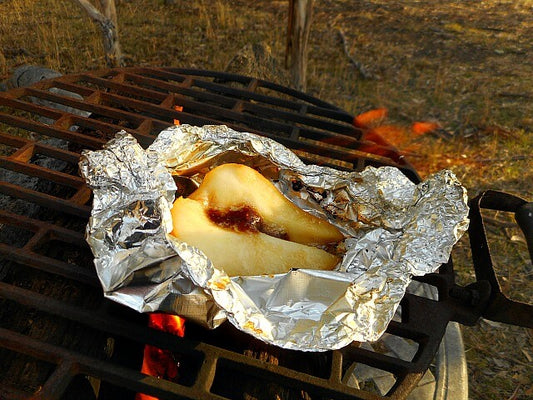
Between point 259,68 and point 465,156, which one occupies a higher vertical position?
point 259,68

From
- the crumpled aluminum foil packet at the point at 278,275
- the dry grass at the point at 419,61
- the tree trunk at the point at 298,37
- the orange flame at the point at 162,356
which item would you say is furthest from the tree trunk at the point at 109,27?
the orange flame at the point at 162,356

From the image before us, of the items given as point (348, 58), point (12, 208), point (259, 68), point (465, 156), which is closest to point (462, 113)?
point (465, 156)

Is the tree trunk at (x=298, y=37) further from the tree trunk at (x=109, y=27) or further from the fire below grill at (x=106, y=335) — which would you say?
the fire below grill at (x=106, y=335)

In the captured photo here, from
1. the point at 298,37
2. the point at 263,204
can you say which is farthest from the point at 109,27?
the point at 263,204

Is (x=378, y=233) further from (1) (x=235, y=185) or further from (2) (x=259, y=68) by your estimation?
(2) (x=259, y=68)

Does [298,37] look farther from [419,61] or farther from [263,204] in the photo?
[263,204]
